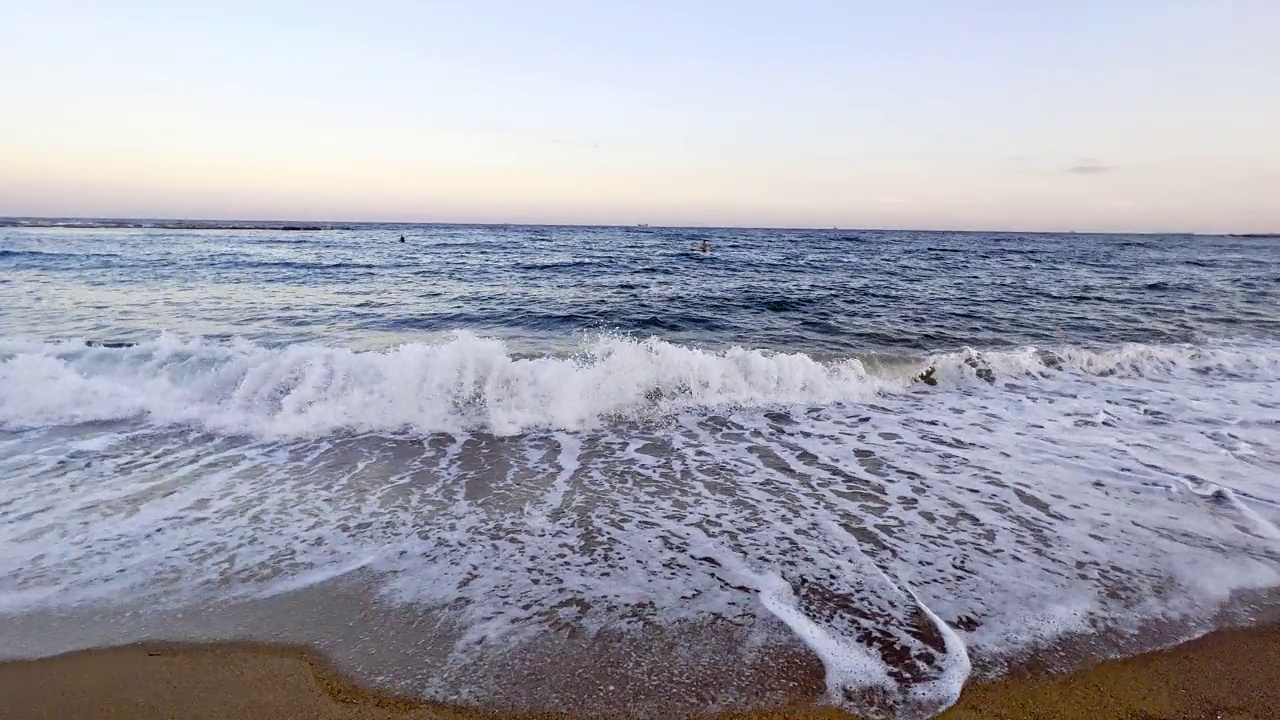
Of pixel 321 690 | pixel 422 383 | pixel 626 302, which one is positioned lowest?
pixel 321 690

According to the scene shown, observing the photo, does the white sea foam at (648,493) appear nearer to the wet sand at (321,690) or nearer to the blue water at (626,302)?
the wet sand at (321,690)

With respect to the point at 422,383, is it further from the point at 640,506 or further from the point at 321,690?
the point at 321,690

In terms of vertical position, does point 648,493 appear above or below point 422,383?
below

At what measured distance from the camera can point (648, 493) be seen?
204 inches

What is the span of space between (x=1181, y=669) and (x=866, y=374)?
6533 mm

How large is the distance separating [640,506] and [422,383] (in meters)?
3.90

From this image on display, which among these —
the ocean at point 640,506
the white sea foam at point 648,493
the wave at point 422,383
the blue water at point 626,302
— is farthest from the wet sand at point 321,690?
the blue water at point 626,302

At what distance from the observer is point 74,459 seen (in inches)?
224

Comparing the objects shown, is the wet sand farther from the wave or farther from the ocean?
the wave

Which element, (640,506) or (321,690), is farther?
(640,506)

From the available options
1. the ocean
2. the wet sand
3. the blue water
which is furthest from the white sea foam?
the blue water

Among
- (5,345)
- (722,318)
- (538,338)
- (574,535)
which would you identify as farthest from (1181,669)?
(5,345)

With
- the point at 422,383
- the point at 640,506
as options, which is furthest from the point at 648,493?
the point at 422,383

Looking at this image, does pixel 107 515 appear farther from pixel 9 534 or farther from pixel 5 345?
pixel 5 345
